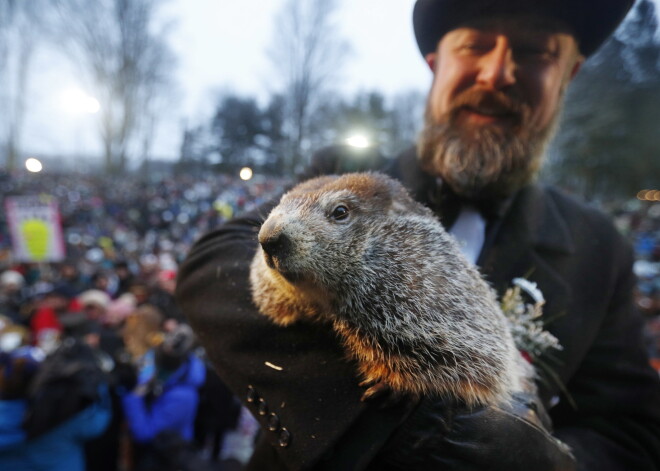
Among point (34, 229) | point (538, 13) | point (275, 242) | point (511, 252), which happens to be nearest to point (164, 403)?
point (275, 242)

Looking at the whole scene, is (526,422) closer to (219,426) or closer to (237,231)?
(237,231)

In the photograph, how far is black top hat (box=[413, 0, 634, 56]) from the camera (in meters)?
1.50

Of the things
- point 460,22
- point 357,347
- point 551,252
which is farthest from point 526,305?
point 460,22

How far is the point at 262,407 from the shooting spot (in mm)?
1192

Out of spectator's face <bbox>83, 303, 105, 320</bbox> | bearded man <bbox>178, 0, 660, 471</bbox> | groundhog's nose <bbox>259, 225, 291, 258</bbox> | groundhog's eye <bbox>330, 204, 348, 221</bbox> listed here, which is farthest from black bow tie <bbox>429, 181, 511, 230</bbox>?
spectator's face <bbox>83, 303, 105, 320</bbox>

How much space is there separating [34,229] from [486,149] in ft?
27.2

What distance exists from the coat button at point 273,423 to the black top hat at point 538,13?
5.38ft

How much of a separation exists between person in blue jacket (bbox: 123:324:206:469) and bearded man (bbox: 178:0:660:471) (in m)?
2.44

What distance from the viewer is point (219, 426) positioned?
4457 mm

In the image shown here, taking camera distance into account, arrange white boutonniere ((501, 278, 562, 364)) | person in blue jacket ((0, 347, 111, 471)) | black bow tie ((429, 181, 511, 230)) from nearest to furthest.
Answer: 1. white boutonniere ((501, 278, 562, 364))
2. black bow tie ((429, 181, 511, 230))
3. person in blue jacket ((0, 347, 111, 471))

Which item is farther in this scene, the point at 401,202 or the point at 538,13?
the point at 538,13

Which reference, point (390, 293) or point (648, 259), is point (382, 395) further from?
point (648, 259)

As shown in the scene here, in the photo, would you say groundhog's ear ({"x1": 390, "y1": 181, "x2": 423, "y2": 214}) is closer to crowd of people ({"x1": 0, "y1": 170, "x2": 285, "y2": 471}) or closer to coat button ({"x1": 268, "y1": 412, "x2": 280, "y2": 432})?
coat button ({"x1": 268, "y1": 412, "x2": 280, "y2": 432})

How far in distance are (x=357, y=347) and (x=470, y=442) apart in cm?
40
